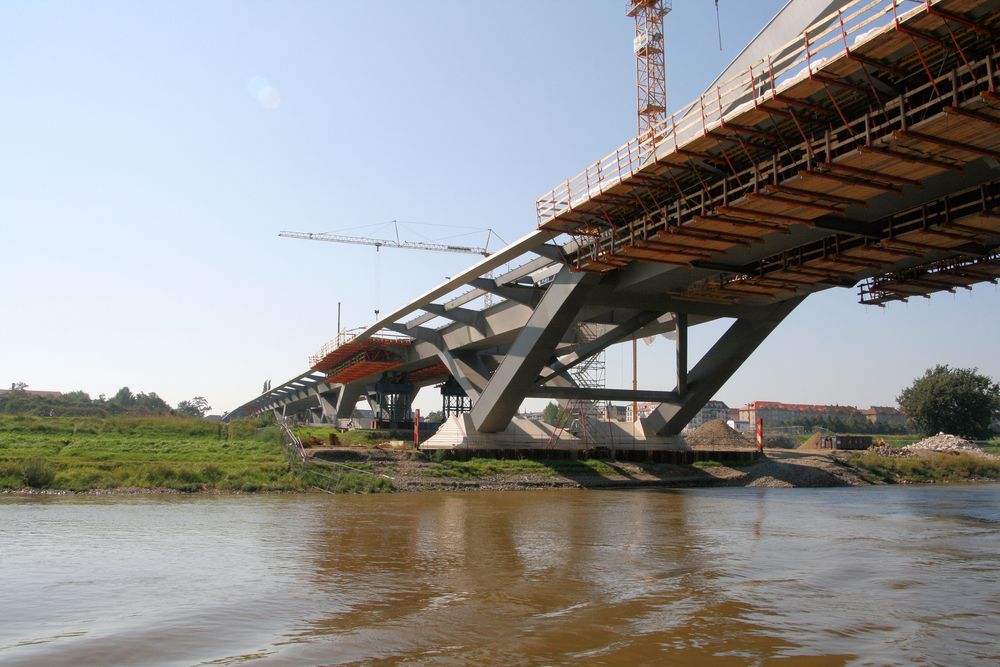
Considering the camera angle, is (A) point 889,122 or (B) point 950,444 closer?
(A) point 889,122

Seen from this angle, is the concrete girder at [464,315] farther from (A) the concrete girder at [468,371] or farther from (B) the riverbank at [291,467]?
(B) the riverbank at [291,467]

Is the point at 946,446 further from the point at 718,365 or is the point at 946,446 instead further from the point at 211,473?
the point at 211,473

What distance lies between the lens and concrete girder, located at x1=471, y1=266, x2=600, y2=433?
3400 cm

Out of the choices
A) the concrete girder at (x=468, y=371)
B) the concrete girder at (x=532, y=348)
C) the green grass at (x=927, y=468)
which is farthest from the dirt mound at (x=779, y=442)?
the concrete girder at (x=532, y=348)

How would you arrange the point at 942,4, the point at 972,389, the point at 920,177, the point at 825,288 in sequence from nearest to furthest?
1. the point at 942,4
2. the point at 920,177
3. the point at 825,288
4. the point at 972,389

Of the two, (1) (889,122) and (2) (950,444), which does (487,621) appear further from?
(2) (950,444)

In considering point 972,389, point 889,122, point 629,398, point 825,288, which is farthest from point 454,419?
point 972,389

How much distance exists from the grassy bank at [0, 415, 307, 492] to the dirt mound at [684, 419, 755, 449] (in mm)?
35581

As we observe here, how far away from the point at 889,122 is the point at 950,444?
5018 cm

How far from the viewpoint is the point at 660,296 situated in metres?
37.3

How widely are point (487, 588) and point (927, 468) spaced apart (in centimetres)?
4120

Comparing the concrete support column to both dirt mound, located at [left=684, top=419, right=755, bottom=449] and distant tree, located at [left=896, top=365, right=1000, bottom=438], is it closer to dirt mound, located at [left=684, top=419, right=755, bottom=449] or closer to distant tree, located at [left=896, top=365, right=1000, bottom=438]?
dirt mound, located at [left=684, top=419, right=755, bottom=449]

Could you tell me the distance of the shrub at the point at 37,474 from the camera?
1083 inches

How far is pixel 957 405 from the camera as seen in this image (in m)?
92.9
